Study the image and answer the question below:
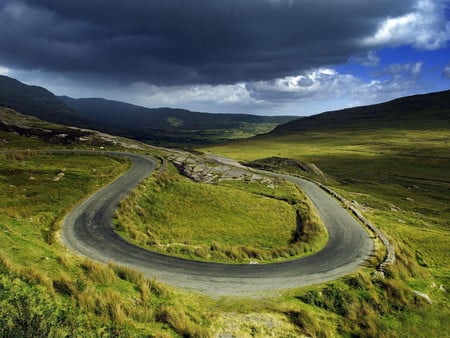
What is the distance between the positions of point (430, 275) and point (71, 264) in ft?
86.6

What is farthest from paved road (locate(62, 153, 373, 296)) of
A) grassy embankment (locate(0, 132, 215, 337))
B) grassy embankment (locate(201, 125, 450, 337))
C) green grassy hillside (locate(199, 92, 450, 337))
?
green grassy hillside (locate(199, 92, 450, 337))

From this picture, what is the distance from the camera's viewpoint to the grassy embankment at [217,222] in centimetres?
2723

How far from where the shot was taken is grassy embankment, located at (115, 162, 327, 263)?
27.2 metres

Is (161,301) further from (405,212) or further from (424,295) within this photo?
(405,212)

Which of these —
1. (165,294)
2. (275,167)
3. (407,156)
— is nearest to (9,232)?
(165,294)

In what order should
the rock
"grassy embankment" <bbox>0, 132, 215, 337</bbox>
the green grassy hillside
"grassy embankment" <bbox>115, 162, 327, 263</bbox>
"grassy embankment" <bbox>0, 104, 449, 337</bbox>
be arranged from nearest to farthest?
"grassy embankment" <bbox>0, 132, 215, 337</bbox>, "grassy embankment" <bbox>0, 104, 449, 337</bbox>, the green grassy hillside, the rock, "grassy embankment" <bbox>115, 162, 327, 263</bbox>

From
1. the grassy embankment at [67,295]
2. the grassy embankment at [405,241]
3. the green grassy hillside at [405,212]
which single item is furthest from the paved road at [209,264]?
the green grassy hillside at [405,212]

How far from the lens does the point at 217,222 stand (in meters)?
35.2

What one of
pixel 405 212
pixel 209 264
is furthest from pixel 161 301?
pixel 405 212

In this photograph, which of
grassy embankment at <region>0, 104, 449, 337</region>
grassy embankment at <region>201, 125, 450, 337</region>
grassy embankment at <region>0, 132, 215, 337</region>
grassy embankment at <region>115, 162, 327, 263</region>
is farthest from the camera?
grassy embankment at <region>115, 162, 327, 263</region>

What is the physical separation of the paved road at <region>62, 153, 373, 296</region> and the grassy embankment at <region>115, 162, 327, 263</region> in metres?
1.40

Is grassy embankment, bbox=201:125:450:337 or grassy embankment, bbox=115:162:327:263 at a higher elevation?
grassy embankment, bbox=115:162:327:263

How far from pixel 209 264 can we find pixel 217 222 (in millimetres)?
11093

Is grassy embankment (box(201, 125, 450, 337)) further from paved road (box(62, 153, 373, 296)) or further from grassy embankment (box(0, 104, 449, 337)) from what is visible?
paved road (box(62, 153, 373, 296))
